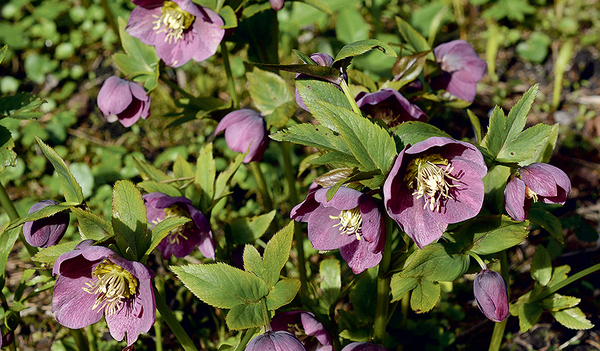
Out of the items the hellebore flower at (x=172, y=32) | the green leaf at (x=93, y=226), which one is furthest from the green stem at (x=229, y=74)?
the green leaf at (x=93, y=226)

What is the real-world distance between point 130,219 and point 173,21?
1.94ft

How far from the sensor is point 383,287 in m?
0.92

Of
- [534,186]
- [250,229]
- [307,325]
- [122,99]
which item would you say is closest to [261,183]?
[250,229]

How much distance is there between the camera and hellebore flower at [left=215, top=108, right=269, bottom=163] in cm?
113

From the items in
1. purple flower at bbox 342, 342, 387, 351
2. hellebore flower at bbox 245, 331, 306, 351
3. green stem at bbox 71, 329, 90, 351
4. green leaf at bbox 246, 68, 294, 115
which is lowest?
green stem at bbox 71, 329, 90, 351

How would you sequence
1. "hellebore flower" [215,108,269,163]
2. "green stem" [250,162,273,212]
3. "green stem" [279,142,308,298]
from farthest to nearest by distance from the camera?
1. "green stem" [250,162,273,212]
2. "green stem" [279,142,308,298]
3. "hellebore flower" [215,108,269,163]

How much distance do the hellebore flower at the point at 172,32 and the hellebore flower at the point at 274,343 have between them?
70 cm

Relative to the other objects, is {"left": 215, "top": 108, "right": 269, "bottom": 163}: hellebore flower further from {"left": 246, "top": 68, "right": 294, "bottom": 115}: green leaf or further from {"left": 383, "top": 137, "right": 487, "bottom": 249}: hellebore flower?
{"left": 383, "top": 137, "right": 487, "bottom": 249}: hellebore flower

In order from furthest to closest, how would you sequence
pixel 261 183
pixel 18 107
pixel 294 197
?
1. pixel 261 183
2. pixel 294 197
3. pixel 18 107

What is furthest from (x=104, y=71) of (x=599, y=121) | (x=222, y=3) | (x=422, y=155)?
(x=599, y=121)

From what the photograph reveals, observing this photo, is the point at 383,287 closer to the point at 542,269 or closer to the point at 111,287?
the point at 542,269

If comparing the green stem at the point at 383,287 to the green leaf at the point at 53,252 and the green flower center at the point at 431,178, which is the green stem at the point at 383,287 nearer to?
the green flower center at the point at 431,178

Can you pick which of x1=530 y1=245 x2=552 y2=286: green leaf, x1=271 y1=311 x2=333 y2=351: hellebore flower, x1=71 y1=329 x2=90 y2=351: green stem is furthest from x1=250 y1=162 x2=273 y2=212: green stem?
x1=530 y1=245 x2=552 y2=286: green leaf

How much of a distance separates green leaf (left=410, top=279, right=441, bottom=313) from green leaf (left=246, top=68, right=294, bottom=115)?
56 cm
